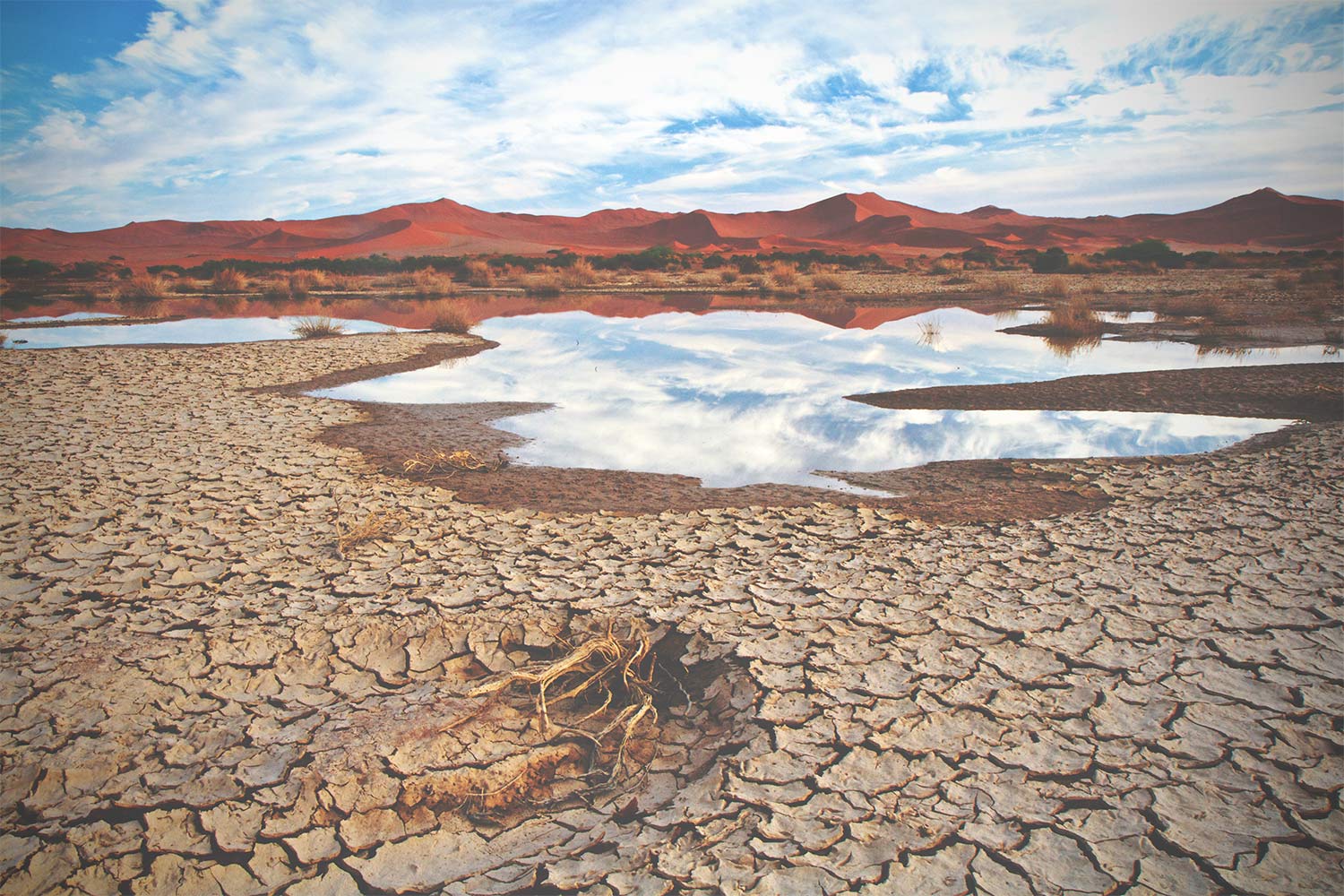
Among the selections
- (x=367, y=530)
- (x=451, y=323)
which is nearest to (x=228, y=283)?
(x=451, y=323)

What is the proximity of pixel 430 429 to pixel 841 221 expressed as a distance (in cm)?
9129

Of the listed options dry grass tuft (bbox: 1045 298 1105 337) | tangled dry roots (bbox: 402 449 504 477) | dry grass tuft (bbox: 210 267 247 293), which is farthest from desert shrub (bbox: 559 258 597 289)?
tangled dry roots (bbox: 402 449 504 477)

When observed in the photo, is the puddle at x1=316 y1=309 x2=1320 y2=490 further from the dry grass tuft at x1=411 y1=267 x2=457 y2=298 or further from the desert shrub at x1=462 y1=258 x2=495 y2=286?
the desert shrub at x1=462 y1=258 x2=495 y2=286

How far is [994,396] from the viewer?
8.58 m

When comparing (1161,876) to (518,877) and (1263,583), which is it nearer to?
(518,877)

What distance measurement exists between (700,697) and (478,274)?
31.9m

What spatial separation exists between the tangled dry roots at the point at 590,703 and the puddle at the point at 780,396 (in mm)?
2622

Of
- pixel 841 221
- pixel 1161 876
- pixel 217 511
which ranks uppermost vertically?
pixel 841 221

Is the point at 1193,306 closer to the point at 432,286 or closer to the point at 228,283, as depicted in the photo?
the point at 432,286

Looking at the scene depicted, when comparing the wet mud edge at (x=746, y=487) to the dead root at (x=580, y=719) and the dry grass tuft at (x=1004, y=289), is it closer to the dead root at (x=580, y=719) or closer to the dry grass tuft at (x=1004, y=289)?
the dead root at (x=580, y=719)

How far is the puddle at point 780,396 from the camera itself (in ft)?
20.9

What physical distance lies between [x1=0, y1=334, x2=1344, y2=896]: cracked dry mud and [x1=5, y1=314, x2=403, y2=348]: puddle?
10.2m

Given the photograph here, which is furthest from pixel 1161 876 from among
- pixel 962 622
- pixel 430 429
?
pixel 430 429

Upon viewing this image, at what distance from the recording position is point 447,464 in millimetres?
6020
